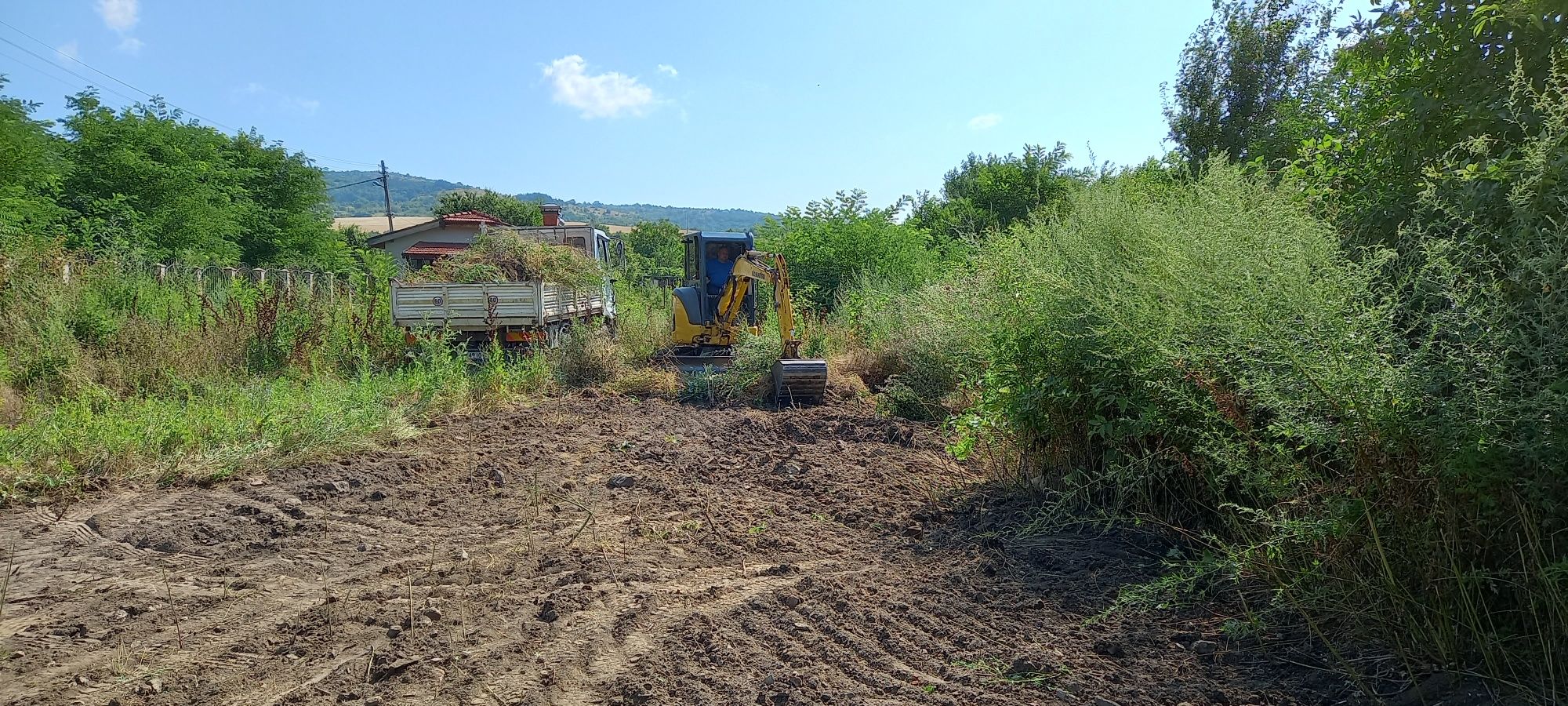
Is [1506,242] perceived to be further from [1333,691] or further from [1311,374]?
[1333,691]

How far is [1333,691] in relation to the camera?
3.21 meters

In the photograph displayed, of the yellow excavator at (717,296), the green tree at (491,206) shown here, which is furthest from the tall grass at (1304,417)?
the green tree at (491,206)

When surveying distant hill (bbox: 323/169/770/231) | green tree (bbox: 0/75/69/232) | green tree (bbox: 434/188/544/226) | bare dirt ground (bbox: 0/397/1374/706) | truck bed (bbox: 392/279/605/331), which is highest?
distant hill (bbox: 323/169/770/231)

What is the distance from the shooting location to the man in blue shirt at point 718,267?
48.3ft

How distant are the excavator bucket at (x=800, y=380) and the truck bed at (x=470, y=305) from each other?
400 centimetres

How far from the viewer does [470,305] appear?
12859 millimetres

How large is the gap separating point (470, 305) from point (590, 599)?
9191mm

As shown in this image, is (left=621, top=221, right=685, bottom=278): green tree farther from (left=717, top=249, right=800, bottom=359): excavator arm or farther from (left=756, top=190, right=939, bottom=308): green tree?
(left=717, top=249, right=800, bottom=359): excavator arm

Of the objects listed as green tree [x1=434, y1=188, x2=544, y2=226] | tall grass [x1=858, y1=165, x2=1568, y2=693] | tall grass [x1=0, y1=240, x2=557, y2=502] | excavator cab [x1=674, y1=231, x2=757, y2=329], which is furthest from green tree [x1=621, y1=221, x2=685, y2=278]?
tall grass [x1=858, y1=165, x2=1568, y2=693]

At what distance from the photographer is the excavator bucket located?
36.7ft

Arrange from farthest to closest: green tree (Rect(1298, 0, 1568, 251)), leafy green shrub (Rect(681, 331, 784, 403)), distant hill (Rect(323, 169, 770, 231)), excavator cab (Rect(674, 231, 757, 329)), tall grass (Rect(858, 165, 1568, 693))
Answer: distant hill (Rect(323, 169, 770, 231)) < excavator cab (Rect(674, 231, 757, 329)) < leafy green shrub (Rect(681, 331, 784, 403)) < green tree (Rect(1298, 0, 1568, 251)) < tall grass (Rect(858, 165, 1568, 693))

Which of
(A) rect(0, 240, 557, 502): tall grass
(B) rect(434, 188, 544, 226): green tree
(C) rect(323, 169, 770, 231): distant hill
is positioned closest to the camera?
(A) rect(0, 240, 557, 502): tall grass

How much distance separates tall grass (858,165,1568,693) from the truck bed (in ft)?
28.5

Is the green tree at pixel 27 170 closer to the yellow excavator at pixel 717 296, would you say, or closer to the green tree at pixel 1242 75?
the yellow excavator at pixel 717 296
